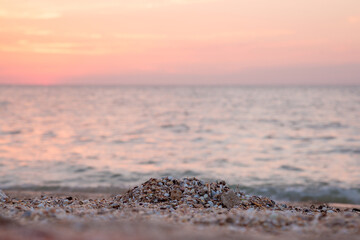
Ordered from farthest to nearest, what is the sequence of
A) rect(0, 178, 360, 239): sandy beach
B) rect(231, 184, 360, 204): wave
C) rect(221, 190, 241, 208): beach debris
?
rect(231, 184, 360, 204): wave
rect(221, 190, 241, 208): beach debris
rect(0, 178, 360, 239): sandy beach

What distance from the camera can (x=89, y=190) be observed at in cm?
1123

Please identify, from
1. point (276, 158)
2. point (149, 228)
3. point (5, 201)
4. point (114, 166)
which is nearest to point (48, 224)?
point (149, 228)

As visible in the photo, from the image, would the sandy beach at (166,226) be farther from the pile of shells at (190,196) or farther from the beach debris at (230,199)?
the beach debris at (230,199)

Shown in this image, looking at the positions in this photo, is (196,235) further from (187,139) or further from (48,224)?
(187,139)

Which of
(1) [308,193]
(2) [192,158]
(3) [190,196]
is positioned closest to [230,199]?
(3) [190,196]

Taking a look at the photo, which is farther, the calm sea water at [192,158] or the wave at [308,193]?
the calm sea water at [192,158]

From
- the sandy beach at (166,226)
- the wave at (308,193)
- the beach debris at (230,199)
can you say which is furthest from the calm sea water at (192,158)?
the sandy beach at (166,226)

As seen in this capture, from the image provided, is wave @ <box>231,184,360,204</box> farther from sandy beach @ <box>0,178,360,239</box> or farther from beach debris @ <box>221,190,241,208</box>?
sandy beach @ <box>0,178,360,239</box>

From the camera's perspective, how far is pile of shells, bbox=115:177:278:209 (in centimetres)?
632

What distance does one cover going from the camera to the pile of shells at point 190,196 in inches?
249

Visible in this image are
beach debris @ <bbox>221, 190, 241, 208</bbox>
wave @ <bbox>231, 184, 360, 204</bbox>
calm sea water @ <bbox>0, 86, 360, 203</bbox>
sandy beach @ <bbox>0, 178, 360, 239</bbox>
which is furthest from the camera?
calm sea water @ <bbox>0, 86, 360, 203</bbox>

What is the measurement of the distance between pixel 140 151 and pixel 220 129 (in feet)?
35.8

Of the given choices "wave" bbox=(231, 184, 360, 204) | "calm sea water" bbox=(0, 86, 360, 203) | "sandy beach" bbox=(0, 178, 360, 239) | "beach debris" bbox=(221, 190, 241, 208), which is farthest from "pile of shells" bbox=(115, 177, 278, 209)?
"calm sea water" bbox=(0, 86, 360, 203)

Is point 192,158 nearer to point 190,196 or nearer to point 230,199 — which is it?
point 190,196
